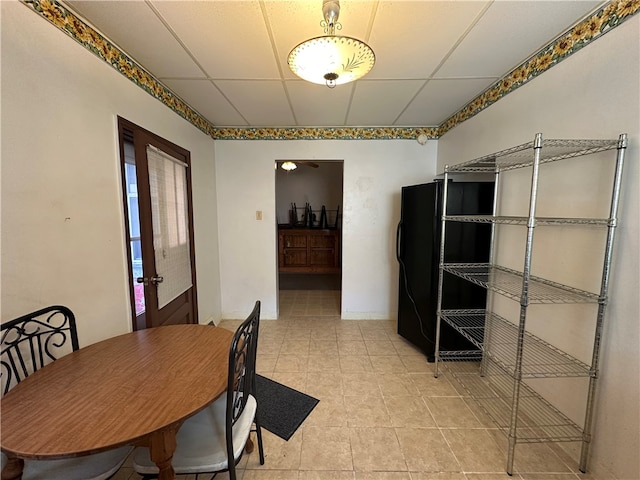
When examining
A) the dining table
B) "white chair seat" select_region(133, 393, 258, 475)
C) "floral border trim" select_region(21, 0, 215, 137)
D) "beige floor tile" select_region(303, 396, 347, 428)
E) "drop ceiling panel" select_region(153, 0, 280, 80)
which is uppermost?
"drop ceiling panel" select_region(153, 0, 280, 80)

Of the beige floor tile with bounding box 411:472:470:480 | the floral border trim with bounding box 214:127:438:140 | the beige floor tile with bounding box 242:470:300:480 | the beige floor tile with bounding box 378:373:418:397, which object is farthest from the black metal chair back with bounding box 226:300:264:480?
the floral border trim with bounding box 214:127:438:140

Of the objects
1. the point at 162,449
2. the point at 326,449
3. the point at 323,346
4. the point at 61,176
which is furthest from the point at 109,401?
the point at 323,346

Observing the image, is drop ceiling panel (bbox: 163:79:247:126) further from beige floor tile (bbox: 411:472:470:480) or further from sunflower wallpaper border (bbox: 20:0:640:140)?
beige floor tile (bbox: 411:472:470:480)

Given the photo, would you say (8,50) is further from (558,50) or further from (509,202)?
(509,202)

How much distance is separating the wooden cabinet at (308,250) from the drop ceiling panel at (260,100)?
2637 mm

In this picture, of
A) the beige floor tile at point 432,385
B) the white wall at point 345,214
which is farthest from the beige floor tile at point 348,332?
the beige floor tile at point 432,385

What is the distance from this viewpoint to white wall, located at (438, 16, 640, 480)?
1227 mm

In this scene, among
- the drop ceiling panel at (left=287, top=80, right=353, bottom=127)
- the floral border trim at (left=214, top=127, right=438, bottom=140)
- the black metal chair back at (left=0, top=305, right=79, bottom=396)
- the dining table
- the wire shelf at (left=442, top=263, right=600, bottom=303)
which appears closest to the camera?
the dining table

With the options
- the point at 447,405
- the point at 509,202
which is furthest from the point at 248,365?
the point at 509,202

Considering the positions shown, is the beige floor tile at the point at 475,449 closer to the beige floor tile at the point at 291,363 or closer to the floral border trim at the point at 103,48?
the beige floor tile at the point at 291,363

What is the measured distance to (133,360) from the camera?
49.7 inches

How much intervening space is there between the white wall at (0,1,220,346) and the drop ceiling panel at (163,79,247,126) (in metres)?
0.41

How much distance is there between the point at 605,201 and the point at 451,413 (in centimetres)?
160

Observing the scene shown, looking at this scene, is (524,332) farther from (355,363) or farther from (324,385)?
(324,385)
